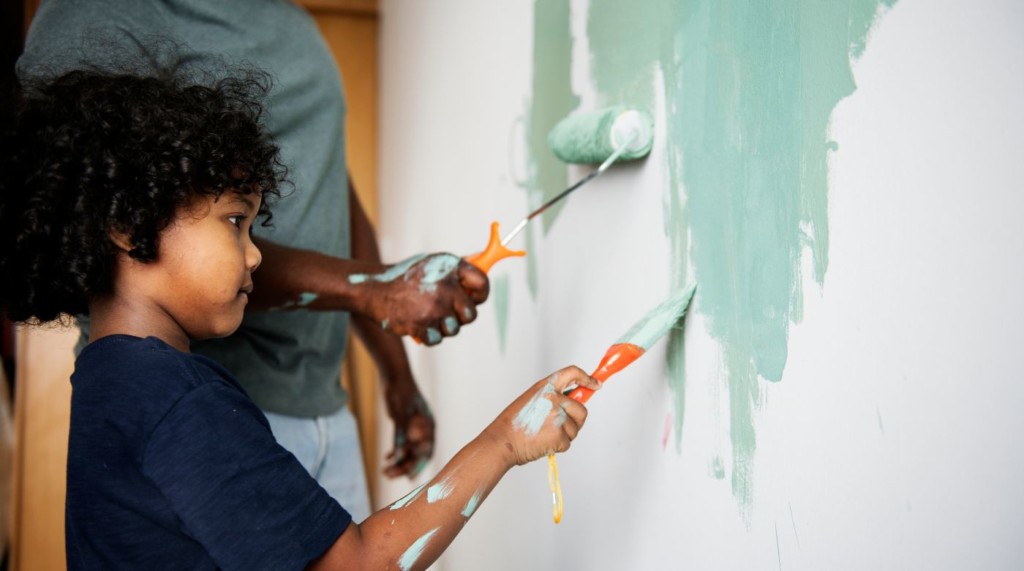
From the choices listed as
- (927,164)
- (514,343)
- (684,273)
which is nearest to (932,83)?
(927,164)

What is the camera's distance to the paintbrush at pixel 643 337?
729 mm

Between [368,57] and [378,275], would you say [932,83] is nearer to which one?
[378,275]

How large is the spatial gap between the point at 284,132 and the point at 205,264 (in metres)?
0.43

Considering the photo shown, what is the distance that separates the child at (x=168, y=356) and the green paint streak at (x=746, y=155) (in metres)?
0.14

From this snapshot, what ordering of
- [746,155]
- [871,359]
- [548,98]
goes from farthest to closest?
[548,98], [746,155], [871,359]

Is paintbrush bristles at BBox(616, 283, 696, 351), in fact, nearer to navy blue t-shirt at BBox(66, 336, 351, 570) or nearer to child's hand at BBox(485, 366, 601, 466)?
child's hand at BBox(485, 366, 601, 466)

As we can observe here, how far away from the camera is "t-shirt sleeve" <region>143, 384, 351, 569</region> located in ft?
2.02

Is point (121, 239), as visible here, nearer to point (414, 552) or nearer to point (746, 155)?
point (414, 552)

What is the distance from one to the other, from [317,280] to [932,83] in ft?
2.28

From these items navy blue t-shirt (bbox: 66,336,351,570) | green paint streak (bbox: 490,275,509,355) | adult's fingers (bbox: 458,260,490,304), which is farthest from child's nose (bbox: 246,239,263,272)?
green paint streak (bbox: 490,275,509,355)

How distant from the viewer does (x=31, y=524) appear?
2.15 meters

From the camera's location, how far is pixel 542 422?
713mm

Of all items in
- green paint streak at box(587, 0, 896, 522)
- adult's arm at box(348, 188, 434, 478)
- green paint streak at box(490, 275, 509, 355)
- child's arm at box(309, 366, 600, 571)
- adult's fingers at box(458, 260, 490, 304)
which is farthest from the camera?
adult's arm at box(348, 188, 434, 478)

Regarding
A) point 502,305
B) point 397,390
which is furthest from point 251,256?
point 397,390
